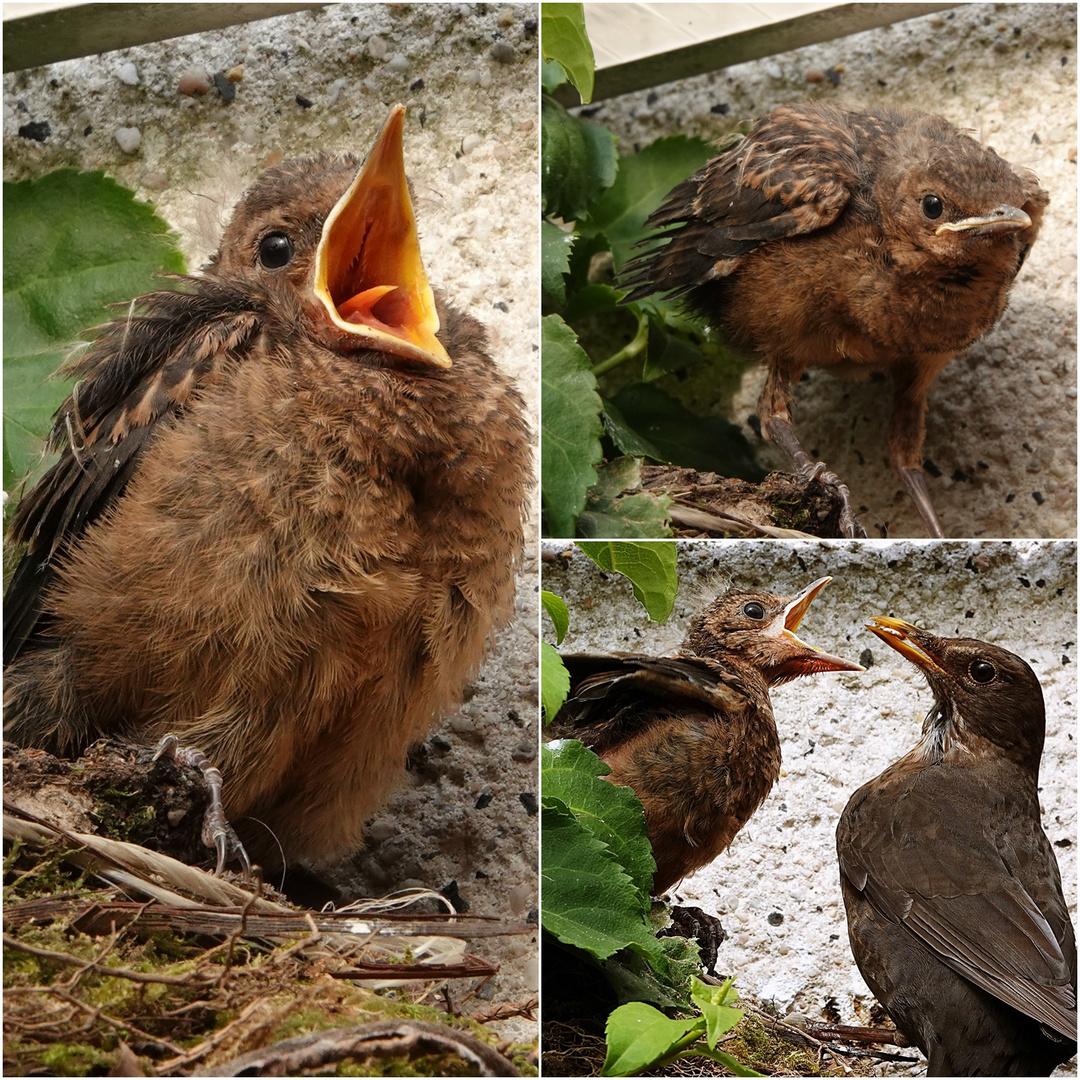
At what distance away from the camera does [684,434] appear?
5.37 feet

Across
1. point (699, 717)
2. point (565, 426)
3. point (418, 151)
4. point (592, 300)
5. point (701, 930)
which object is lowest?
point (701, 930)

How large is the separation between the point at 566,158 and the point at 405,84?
0.22 m

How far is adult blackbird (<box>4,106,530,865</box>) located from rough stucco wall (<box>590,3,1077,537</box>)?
2.03 feet

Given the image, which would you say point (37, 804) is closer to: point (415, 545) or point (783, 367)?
point (415, 545)

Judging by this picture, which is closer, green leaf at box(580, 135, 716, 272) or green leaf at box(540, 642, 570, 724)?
green leaf at box(540, 642, 570, 724)

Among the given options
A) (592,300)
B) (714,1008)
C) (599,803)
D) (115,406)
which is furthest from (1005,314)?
(115,406)

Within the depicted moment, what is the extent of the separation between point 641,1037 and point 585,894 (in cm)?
16

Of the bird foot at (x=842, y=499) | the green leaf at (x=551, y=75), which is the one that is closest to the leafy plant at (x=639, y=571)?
the bird foot at (x=842, y=499)

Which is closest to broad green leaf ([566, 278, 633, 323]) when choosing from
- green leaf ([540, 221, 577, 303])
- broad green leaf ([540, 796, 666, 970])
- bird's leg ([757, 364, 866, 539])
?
green leaf ([540, 221, 577, 303])

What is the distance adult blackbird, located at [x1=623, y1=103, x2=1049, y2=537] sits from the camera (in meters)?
1.48

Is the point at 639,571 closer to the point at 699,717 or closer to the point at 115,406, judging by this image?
the point at 699,717

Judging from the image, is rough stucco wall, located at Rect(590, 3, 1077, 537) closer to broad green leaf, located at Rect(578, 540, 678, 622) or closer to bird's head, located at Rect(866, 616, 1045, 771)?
bird's head, located at Rect(866, 616, 1045, 771)

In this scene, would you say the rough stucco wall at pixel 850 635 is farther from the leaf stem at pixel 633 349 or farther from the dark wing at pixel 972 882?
the leaf stem at pixel 633 349

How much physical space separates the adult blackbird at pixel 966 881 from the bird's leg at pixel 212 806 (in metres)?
0.68
